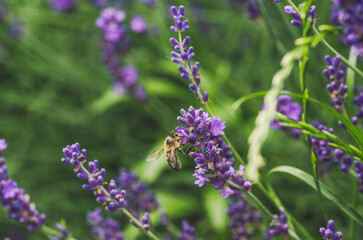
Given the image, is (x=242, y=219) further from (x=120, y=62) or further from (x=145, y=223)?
(x=120, y=62)

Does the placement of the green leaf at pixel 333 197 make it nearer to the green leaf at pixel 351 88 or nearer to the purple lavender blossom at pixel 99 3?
the green leaf at pixel 351 88

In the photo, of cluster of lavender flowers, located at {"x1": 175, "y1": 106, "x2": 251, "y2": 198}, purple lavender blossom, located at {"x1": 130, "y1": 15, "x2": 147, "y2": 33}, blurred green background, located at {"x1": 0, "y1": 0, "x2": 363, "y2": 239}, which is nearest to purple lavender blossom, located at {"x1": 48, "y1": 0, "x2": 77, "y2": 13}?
blurred green background, located at {"x1": 0, "y1": 0, "x2": 363, "y2": 239}

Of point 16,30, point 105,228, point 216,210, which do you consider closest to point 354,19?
point 105,228

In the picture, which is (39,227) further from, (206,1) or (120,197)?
(206,1)

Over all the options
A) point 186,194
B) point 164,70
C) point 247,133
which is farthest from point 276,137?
point 164,70

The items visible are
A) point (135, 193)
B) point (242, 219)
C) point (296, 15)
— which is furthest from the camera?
point (135, 193)

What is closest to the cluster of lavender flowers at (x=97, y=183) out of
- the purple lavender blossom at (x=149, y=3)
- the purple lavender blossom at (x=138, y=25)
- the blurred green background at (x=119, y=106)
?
the blurred green background at (x=119, y=106)

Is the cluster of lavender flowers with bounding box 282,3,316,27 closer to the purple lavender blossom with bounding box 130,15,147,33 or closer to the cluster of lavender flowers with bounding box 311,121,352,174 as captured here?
the cluster of lavender flowers with bounding box 311,121,352,174
